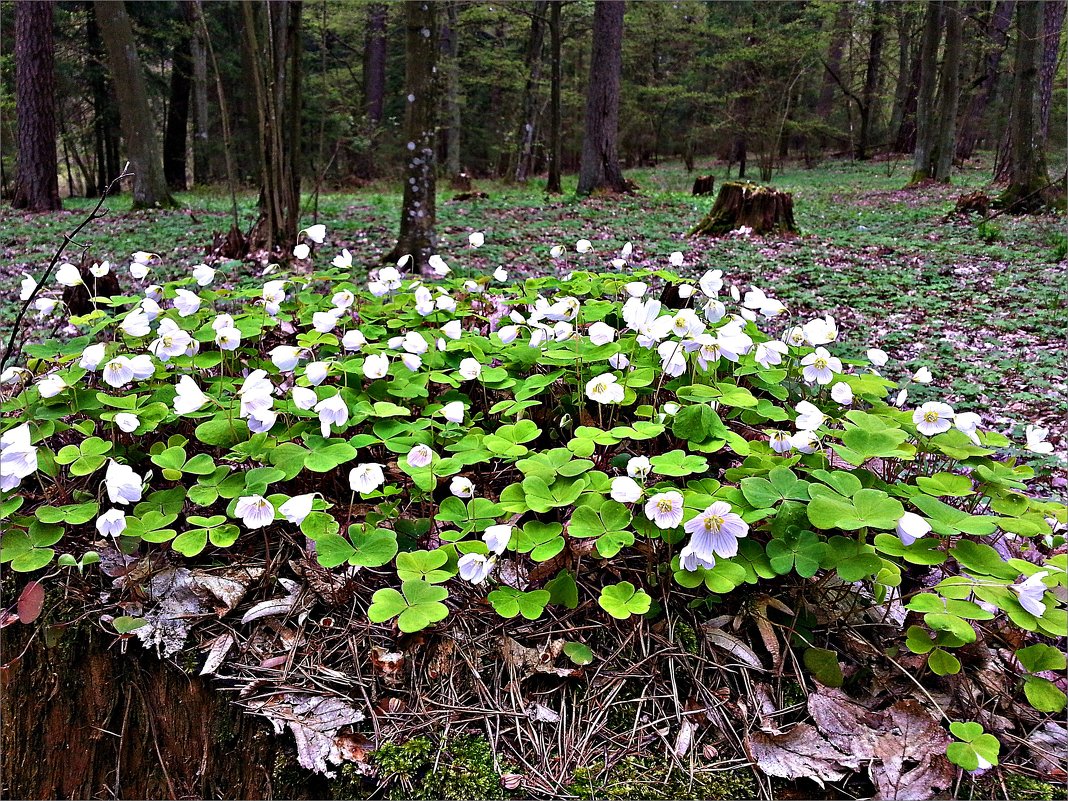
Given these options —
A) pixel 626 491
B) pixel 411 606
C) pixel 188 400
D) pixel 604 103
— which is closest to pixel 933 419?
pixel 626 491

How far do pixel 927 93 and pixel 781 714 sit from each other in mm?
17010

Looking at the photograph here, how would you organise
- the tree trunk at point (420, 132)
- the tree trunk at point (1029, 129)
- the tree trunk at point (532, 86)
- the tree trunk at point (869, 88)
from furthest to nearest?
1. the tree trunk at point (869, 88)
2. the tree trunk at point (532, 86)
3. the tree trunk at point (1029, 129)
4. the tree trunk at point (420, 132)

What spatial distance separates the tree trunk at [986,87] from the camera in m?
17.7

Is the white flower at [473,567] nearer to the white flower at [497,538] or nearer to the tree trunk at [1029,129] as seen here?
the white flower at [497,538]

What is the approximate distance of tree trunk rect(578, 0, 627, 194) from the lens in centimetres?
1109

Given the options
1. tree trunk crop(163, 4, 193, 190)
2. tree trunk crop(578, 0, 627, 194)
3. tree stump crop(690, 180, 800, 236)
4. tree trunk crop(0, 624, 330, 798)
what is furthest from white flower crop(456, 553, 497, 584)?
tree trunk crop(163, 4, 193, 190)

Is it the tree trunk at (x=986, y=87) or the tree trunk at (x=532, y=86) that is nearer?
the tree trunk at (x=532, y=86)

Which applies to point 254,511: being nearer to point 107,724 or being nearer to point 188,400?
point 188,400

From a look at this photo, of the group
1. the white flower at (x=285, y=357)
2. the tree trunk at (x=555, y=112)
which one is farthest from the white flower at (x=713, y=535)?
the tree trunk at (x=555, y=112)

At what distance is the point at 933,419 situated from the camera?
165 centimetres

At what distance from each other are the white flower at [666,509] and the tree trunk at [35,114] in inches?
517

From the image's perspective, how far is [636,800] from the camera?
1.22 m

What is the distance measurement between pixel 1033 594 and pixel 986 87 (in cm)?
2826

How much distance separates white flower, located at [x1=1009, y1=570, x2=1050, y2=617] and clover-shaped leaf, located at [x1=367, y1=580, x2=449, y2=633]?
1.14 m
